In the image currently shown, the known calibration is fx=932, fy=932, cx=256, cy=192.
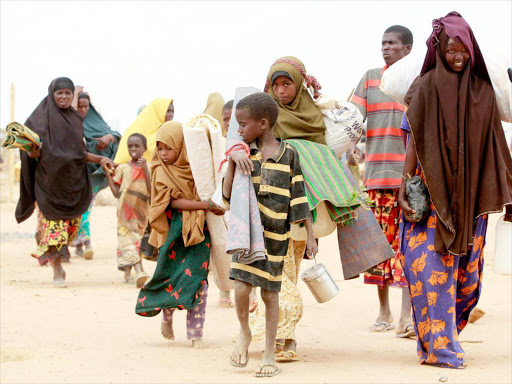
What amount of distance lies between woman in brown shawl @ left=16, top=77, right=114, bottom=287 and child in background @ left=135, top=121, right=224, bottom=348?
367 cm

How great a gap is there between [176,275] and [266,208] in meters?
1.49

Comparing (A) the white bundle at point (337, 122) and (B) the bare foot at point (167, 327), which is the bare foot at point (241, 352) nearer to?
(B) the bare foot at point (167, 327)

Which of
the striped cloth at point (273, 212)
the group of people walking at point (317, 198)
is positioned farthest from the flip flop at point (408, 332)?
the striped cloth at point (273, 212)

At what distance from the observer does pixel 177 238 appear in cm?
738

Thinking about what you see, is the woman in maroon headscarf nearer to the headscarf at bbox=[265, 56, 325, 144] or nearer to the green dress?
the headscarf at bbox=[265, 56, 325, 144]

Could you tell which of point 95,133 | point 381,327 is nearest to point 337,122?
point 381,327

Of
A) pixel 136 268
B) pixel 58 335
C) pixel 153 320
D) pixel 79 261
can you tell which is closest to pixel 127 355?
pixel 58 335

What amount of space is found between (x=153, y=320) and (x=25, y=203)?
11.0ft

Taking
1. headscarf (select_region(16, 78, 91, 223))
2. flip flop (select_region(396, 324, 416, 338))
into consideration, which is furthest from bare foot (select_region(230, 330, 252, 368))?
headscarf (select_region(16, 78, 91, 223))

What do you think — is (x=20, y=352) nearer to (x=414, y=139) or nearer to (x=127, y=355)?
(x=127, y=355)

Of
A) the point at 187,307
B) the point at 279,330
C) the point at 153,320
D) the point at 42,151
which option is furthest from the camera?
the point at 42,151

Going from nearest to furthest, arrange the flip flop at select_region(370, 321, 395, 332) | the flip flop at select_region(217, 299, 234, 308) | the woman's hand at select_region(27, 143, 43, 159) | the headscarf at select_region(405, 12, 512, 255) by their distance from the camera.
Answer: the headscarf at select_region(405, 12, 512, 255) → the flip flop at select_region(370, 321, 395, 332) → the flip flop at select_region(217, 299, 234, 308) → the woman's hand at select_region(27, 143, 43, 159)

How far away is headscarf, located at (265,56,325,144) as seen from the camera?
672 centimetres

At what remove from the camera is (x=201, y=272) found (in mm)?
7363
